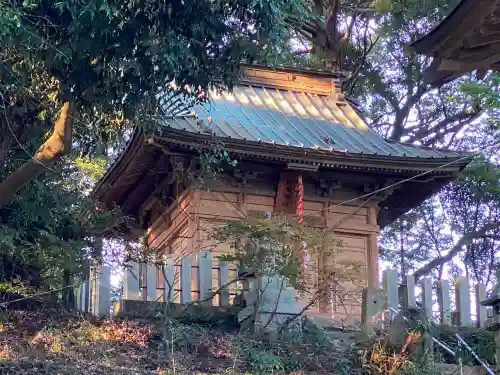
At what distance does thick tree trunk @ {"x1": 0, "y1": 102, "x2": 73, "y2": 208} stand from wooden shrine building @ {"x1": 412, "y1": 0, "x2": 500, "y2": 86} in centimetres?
325

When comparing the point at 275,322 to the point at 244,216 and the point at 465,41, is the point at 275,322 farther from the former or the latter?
the point at 465,41

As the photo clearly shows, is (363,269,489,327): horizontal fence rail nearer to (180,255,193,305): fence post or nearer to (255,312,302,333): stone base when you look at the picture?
(255,312,302,333): stone base

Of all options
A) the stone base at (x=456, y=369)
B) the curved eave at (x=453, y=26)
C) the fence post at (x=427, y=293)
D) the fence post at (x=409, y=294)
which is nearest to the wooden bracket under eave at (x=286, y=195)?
the fence post at (x=427, y=293)

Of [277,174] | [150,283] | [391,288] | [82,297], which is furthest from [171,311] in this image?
[277,174]

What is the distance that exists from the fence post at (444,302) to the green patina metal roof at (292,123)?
2765mm

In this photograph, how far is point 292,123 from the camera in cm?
1416

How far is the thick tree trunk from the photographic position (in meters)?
7.14

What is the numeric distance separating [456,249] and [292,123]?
28.1ft

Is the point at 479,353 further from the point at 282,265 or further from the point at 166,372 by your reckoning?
the point at 166,372

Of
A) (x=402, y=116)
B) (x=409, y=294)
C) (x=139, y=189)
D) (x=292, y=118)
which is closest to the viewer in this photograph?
(x=409, y=294)

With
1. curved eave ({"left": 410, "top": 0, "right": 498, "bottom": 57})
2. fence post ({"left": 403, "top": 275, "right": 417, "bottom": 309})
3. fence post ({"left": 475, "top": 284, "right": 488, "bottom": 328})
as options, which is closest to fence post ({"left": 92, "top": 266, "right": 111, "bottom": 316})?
fence post ({"left": 403, "top": 275, "right": 417, "bottom": 309})

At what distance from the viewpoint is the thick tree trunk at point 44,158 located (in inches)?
281

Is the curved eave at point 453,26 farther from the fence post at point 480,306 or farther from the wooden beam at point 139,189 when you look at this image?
the wooden beam at point 139,189

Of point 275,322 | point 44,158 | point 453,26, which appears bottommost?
point 275,322
